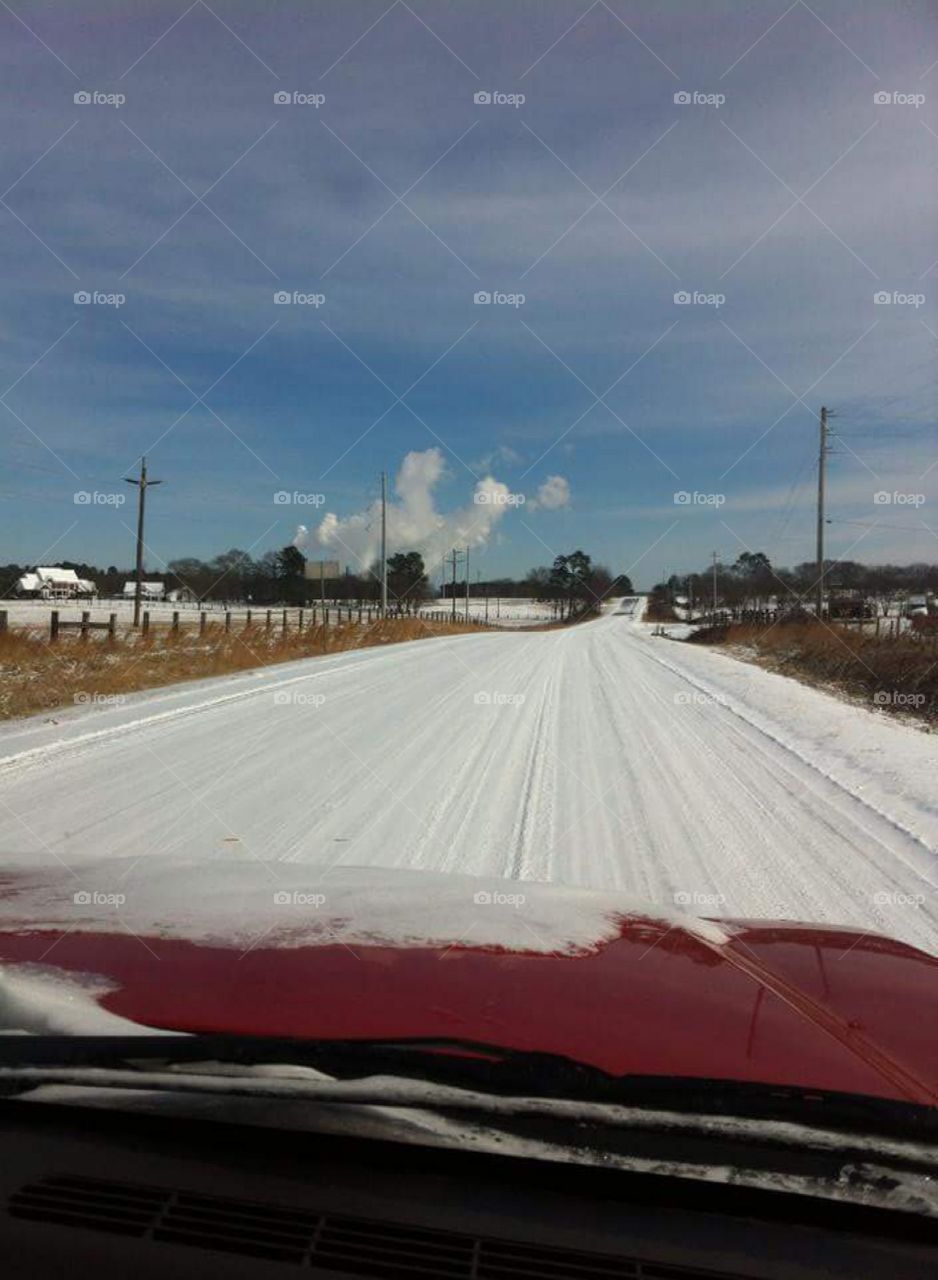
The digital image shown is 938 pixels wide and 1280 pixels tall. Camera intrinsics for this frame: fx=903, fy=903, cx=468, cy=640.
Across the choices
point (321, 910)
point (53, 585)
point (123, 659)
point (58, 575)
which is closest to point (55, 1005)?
point (321, 910)

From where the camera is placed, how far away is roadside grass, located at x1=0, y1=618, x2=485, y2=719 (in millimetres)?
13938

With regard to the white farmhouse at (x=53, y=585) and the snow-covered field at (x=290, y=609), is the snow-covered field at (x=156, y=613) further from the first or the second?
the white farmhouse at (x=53, y=585)

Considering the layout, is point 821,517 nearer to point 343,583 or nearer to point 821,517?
point 821,517

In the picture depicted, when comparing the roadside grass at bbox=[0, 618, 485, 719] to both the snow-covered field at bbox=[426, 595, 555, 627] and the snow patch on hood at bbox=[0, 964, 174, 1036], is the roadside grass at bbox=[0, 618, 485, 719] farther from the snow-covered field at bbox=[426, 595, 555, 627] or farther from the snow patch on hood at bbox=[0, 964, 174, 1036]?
the snow-covered field at bbox=[426, 595, 555, 627]

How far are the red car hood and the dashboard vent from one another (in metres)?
0.40

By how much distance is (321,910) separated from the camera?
10.4ft

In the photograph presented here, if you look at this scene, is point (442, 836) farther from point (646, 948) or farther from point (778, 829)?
point (646, 948)

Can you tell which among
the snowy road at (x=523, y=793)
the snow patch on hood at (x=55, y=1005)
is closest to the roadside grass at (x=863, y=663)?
the snowy road at (x=523, y=793)

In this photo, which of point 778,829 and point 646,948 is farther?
point 778,829

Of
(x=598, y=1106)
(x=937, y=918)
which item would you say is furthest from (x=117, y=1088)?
(x=937, y=918)

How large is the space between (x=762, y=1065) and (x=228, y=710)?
37.3 ft

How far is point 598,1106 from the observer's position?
1.65 metres

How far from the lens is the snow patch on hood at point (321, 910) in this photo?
107 inches

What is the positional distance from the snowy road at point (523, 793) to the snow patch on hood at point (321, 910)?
0.78 metres
